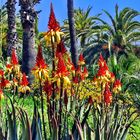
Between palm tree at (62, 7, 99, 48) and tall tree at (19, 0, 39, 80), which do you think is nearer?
tall tree at (19, 0, 39, 80)

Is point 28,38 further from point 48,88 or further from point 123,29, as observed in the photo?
point 123,29

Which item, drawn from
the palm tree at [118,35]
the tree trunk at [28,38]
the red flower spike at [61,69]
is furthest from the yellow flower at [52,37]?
the palm tree at [118,35]

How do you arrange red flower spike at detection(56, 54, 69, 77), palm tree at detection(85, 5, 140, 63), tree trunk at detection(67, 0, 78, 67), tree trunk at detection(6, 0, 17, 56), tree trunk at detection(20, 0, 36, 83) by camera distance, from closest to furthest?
red flower spike at detection(56, 54, 69, 77) → tree trunk at detection(20, 0, 36, 83) → tree trunk at detection(6, 0, 17, 56) → tree trunk at detection(67, 0, 78, 67) → palm tree at detection(85, 5, 140, 63)

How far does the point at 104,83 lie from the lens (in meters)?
5.40

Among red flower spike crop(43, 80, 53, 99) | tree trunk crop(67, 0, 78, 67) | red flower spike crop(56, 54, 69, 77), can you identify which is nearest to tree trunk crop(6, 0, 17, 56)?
tree trunk crop(67, 0, 78, 67)

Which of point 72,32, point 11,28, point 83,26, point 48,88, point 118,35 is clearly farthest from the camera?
point 83,26

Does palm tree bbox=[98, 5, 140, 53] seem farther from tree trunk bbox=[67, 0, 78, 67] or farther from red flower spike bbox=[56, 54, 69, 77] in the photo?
red flower spike bbox=[56, 54, 69, 77]

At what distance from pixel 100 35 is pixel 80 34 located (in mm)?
1654

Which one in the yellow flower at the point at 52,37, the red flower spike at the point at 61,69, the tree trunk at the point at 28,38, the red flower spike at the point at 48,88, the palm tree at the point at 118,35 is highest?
the palm tree at the point at 118,35

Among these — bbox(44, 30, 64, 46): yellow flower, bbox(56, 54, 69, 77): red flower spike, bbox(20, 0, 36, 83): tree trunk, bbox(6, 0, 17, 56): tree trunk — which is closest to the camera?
bbox(56, 54, 69, 77): red flower spike

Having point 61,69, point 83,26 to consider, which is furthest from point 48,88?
point 83,26

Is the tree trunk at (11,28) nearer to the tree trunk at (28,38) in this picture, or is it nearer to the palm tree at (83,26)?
the tree trunk at (28,38)

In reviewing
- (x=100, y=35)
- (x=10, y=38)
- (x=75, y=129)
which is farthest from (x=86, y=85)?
(x=100, y=35)

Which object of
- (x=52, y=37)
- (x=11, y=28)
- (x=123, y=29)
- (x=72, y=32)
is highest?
(x=123, y=29)
